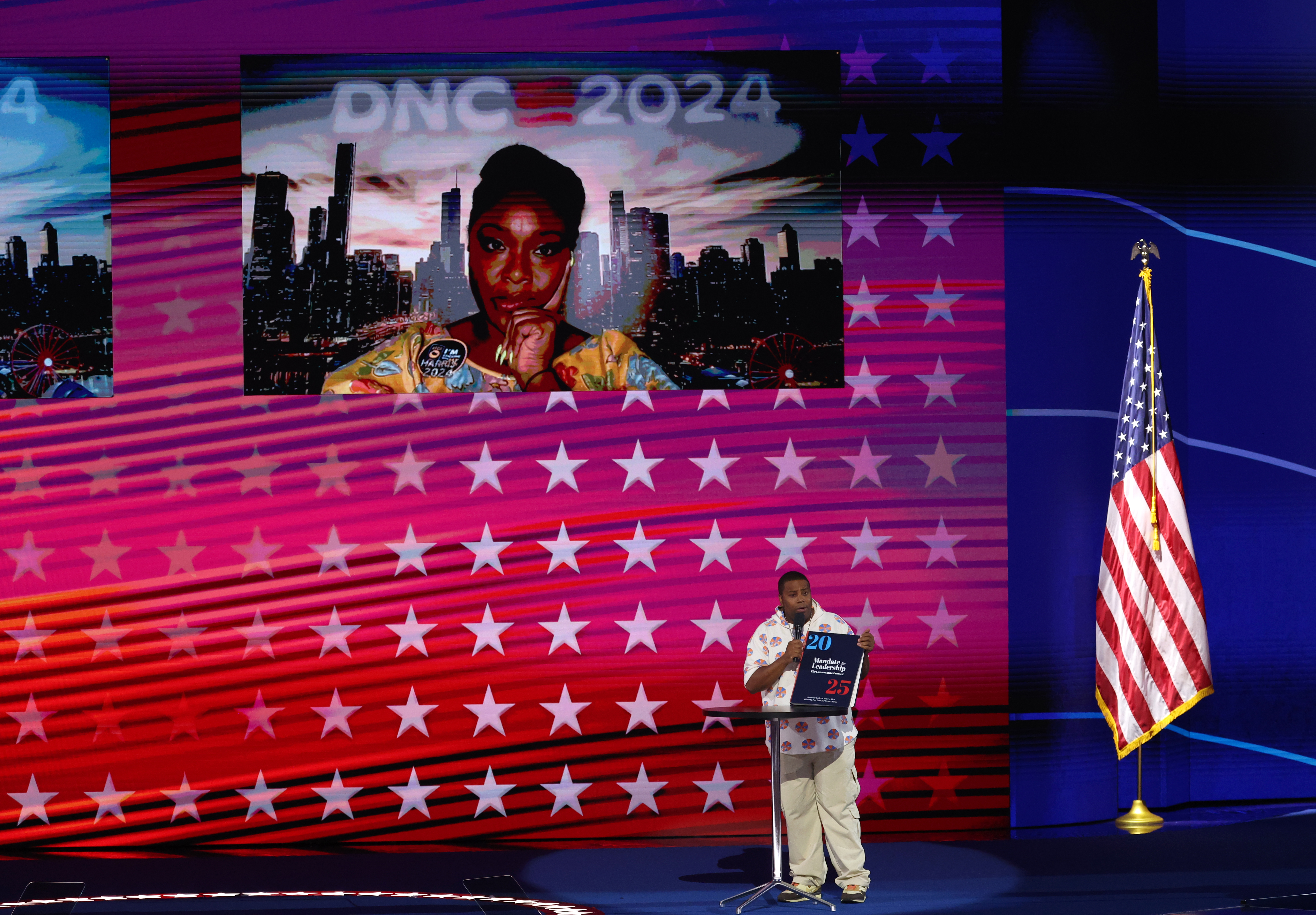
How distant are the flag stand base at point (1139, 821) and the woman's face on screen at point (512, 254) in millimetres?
4097

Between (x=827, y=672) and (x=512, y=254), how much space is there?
301 cm

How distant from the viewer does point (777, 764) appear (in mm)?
5957

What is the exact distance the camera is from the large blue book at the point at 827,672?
228 inches

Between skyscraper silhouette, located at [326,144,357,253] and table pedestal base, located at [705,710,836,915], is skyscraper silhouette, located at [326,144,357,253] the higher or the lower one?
the higher one

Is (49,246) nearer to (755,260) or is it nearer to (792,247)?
(755,260)

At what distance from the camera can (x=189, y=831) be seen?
23.7 ft

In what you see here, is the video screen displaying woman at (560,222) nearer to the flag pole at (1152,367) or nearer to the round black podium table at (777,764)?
the flag pole at (1152,367)

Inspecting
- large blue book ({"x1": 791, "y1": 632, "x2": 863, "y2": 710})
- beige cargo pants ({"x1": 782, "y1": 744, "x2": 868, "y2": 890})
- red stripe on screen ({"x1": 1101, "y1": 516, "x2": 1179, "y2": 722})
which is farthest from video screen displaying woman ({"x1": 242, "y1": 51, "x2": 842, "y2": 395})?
beige cargo pants ({"x1": 782, "y1": 744, "x2": 868, "y2": 890})

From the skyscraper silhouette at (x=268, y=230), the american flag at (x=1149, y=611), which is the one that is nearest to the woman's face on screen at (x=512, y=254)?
the skyscraper silhouette at (x=268, y=230)

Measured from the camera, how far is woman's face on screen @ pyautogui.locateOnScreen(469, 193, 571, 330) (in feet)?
24.6

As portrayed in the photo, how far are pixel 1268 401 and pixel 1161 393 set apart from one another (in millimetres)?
849

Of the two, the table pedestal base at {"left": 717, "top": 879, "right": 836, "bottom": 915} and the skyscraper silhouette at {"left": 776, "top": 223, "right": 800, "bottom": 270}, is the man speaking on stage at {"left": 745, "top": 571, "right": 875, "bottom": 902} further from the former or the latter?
the skyscraper silhouette at {"left": 776, "top": 223, "right": 800, "bottom": 270}

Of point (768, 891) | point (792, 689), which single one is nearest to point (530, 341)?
point (792, 689)

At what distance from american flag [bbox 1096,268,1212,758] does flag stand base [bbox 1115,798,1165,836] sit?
0.30 meters
